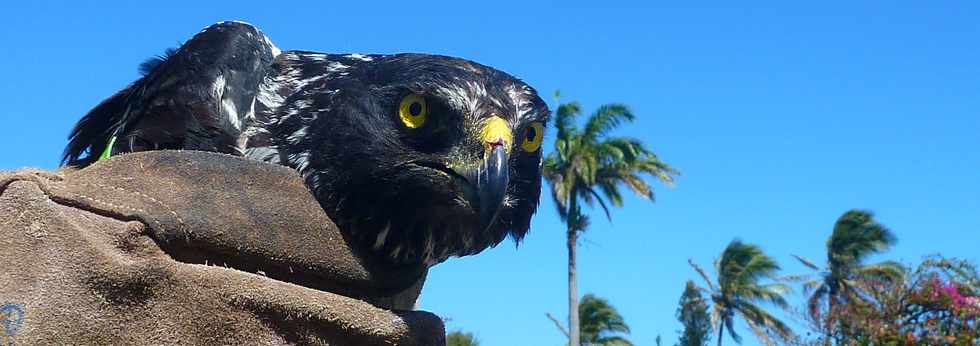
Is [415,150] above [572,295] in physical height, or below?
below

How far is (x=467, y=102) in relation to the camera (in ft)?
12.6

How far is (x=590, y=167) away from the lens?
126 feet

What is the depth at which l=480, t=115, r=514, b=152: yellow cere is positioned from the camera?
12.3 ft

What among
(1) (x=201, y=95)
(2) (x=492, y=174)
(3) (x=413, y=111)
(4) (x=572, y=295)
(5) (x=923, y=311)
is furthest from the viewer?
(4) (x=572, y=295)

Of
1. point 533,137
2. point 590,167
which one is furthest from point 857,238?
point 533,137

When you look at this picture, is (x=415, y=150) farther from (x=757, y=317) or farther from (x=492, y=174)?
(x=757, y=317)

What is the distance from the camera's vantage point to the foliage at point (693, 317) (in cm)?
4331

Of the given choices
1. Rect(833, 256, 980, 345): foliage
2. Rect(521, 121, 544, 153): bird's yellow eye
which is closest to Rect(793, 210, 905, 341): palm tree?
Rect(833, 256, 980, 345): foliage

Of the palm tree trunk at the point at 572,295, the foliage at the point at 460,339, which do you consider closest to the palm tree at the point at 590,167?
the palm tree trunk at the point at 572,295

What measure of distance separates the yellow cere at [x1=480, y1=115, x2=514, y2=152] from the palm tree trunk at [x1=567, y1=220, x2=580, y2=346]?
106 feet

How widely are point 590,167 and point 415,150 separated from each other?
1368 inches

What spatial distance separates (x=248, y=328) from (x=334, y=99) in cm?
114

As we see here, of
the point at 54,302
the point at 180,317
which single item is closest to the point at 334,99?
the point at 180,317

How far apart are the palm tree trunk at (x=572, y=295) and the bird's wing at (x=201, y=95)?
31.8m
